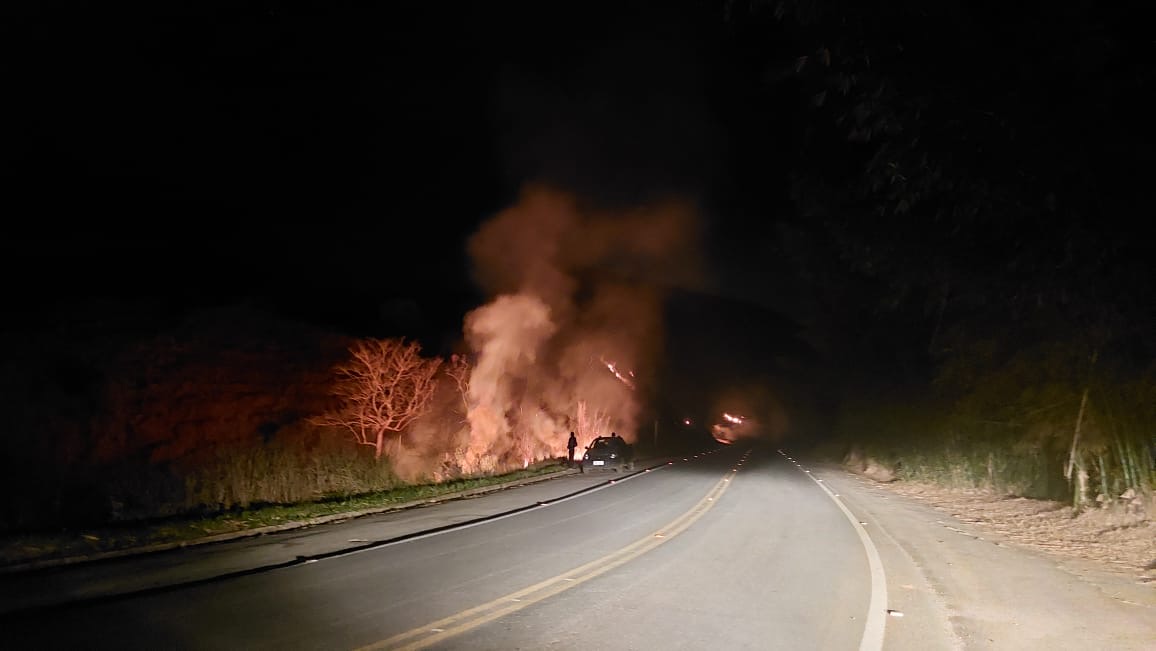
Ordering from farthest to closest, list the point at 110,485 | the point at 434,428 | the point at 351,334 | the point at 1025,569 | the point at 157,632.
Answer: the point at 351,334
the point at 434,428
the point at 110,485
the point at 1025,569
the point at 157,632

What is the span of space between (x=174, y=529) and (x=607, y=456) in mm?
22624

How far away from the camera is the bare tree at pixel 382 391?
90.2 feet

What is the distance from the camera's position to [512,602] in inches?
284

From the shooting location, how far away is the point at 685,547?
35.4ft

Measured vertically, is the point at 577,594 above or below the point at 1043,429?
below

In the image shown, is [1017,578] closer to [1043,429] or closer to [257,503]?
[1043,429]

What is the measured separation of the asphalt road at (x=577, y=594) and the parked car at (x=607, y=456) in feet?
60.9

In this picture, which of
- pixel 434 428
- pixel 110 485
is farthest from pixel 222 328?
pixel 110 485

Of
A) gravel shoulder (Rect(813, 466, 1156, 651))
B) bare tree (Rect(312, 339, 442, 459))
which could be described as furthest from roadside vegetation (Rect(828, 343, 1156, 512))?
bare tree (Rect(312, 339, 442, 459))

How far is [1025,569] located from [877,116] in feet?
22.4

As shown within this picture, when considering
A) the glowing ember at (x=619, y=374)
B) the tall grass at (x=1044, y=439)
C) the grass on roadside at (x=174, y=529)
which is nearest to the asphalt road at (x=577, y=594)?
the grass on roadside at (x=174, y=529)

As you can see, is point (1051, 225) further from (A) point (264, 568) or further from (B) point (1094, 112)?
(A) point (264, 568)

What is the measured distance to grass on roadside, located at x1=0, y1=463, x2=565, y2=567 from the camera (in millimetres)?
9016

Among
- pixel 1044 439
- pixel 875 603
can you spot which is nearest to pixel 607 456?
pixel 1044 439
